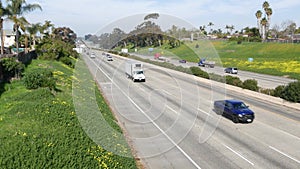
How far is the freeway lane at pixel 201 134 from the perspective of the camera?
55.8ft

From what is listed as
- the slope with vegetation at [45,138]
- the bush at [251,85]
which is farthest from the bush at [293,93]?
the slope with vegetation at [45,138]

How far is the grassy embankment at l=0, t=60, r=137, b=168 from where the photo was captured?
12.5 m

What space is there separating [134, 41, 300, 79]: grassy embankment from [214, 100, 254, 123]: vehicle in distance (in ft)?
75.4

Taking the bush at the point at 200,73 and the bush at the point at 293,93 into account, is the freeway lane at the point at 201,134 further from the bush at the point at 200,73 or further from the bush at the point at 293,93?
the bush at the point at 200,73

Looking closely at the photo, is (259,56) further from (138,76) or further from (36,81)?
(36,81)

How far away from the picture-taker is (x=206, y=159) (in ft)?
56.2

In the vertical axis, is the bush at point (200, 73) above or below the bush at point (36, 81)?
below

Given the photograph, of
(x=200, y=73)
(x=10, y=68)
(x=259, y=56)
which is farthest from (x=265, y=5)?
(x=10, y=68)

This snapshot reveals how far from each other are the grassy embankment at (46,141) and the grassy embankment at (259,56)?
32547 mm

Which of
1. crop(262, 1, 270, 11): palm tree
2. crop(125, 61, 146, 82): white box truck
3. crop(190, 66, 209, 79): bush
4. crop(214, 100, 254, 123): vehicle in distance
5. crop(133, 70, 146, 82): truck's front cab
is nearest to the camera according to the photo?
crop(214, 100, 254, 123): vehicle in distance

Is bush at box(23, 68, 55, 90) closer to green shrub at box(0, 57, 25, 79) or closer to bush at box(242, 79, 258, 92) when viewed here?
green shrub at box(0, 57, 25, 79)

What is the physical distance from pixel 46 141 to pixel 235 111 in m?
15.7

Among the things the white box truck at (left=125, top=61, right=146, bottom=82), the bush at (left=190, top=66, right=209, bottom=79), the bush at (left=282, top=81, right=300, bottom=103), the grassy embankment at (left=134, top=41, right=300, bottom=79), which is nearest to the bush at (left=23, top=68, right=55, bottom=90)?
the bush at (left=282, top=81, right=300, bottom=103)

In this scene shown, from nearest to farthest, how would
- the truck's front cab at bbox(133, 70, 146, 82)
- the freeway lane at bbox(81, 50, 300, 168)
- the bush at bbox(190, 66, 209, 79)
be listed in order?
1. the freeway lane at bbox(81, 50, 300, 168)
2. the truck's front cab at bbox(133, 70, 146, 82)
3. the bush at bbox(190, 66, 209, 79)
